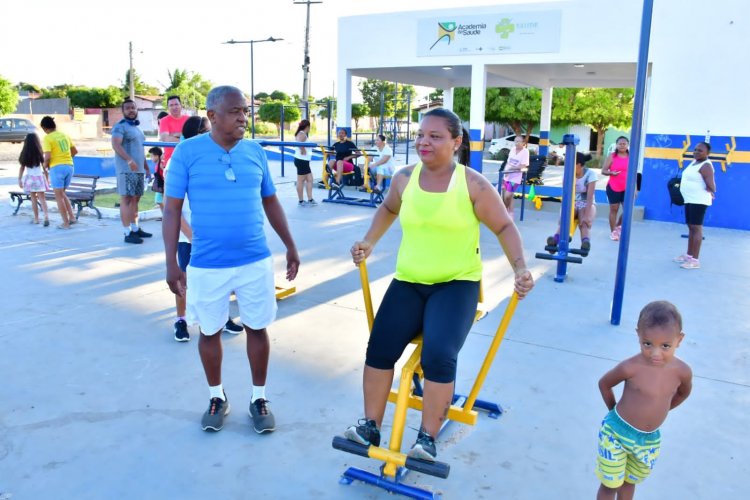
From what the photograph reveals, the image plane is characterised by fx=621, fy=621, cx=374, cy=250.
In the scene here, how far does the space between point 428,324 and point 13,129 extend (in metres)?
33.5

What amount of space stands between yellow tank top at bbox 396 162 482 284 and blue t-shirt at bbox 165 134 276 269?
2.72 ft

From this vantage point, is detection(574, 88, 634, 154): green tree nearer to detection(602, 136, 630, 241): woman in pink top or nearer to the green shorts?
detection(602, 136, 630, 241): woman in pink top

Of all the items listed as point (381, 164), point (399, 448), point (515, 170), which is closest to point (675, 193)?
point (515, 170)

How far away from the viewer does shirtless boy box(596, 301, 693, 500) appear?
2.27m

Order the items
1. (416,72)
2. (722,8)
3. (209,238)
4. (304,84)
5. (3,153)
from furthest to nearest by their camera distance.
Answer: (304,84) → (3,153) → (416,72) → (722,8) → (209,238)

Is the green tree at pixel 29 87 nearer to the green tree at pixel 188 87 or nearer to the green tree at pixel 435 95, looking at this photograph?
the green tree at pixel 188 87

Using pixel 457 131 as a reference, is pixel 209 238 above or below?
below

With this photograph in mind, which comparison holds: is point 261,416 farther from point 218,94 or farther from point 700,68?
point 700,68

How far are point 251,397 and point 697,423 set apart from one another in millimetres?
2571

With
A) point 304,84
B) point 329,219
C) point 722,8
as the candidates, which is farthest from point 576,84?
point 304,84

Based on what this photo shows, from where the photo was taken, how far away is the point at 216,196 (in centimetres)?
309

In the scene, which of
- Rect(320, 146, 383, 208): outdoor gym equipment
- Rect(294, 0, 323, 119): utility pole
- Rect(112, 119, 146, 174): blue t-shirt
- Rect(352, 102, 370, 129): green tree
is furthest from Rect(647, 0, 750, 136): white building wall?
Rect(352, 102, 370, 129): green tree

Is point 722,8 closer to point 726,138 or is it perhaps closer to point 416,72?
point 726,138

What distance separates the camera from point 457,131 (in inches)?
116
